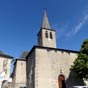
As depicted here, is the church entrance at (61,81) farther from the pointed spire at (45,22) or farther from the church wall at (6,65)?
the pointed spire at (45,22)

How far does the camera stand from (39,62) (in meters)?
26.3

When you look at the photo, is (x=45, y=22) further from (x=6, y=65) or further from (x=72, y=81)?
(x=72, y=81)

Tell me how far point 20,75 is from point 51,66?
747 cm

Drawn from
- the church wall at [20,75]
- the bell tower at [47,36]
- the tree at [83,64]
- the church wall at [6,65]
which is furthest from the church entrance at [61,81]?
the church wall at [6,65]

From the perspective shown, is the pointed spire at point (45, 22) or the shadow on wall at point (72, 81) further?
the pointed spire at point (45, 22)

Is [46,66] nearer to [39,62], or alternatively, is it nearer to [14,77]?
[39,62]

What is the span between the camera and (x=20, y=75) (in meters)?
30.6

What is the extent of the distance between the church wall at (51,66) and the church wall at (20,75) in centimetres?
622

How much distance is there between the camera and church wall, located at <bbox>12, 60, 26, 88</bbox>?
2992 cm

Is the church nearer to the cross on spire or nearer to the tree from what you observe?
the tree

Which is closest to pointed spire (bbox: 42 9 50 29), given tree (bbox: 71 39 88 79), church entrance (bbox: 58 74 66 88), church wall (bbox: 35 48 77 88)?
church wall (bbox: 35 48 77 88)

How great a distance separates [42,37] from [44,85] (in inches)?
517

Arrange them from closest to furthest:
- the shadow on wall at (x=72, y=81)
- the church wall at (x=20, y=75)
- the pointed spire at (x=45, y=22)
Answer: the shadow on wall at (x=72, y=81), the church wall at (x=20, y=75), the pointed spire at (x=45, y=22)

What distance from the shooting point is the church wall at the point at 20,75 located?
29.9 meters
